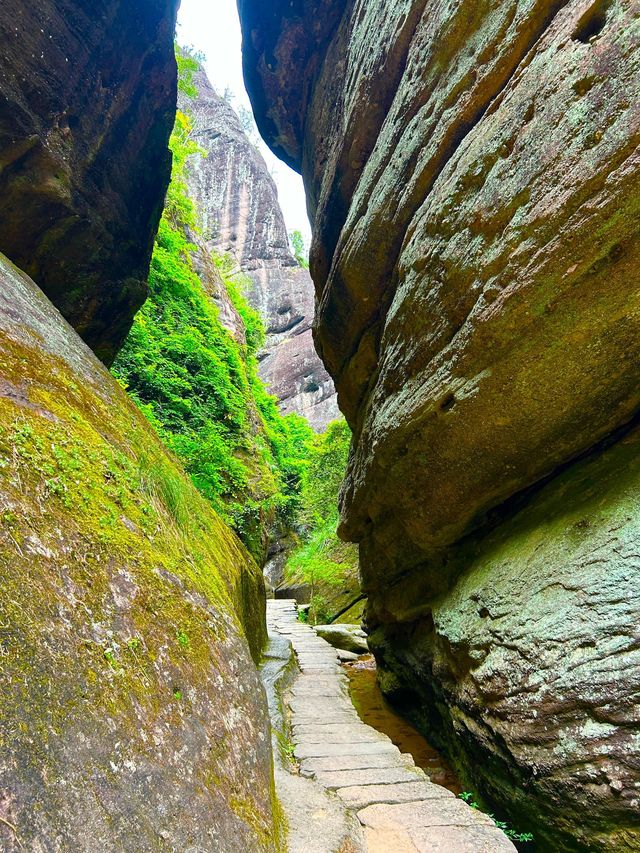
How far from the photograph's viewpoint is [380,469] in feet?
18.2

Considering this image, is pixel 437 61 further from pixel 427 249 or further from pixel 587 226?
pixel 587 226

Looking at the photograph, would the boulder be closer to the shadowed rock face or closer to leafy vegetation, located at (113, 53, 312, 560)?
leafy vegetation, located at (113, 53, 312, 560)

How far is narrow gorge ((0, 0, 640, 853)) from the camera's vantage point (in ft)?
5.33

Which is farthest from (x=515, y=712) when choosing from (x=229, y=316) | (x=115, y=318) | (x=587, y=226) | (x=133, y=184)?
(x=229, y=316)

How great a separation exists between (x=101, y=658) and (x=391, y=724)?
6.26m

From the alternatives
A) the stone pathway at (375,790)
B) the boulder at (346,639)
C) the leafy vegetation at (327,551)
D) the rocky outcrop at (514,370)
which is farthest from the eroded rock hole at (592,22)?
the leafy vegetation at (327,551)

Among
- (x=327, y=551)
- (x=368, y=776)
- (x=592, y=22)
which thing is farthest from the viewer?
(x=327, y=551)

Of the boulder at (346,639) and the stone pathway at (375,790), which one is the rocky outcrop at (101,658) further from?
the boulder at (346,639)

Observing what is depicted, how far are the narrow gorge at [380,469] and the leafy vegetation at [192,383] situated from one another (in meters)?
2.25

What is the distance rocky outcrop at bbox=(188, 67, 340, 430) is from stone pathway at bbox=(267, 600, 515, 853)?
29.2 m

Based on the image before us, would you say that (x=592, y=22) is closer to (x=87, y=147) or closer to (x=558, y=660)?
(x=558, y=660)

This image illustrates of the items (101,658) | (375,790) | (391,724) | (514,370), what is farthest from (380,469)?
(101,658)

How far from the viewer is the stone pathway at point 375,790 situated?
7.91 feet

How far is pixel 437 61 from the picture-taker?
Answer: 4234mm
